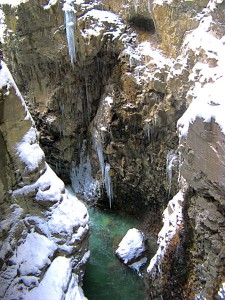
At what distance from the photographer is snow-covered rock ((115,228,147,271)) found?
33.7 feet

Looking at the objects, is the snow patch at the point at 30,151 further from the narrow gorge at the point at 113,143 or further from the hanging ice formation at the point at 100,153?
the hanging ice formation at the point at 100,153

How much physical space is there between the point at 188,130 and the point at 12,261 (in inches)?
186

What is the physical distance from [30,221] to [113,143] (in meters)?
5.78

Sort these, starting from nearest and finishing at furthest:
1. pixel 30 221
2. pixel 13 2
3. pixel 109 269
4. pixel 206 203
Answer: pixel 206 203, pixel 30 221, pixel 109 269, pixel 13 2

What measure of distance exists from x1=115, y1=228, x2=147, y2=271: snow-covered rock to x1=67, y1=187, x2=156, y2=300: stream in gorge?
0.79 feet

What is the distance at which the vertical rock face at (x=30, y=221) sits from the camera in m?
6.36

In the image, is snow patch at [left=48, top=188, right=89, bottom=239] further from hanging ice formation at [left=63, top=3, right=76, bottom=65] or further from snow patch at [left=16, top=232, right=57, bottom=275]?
hanging ice formation at [left=63, top=3, right=76, bottom=65]

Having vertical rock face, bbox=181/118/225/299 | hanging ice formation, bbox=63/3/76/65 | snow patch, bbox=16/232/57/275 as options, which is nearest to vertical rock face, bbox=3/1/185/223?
hanging ice formation, bbox=63/3/76/65

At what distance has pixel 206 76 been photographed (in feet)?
24.3

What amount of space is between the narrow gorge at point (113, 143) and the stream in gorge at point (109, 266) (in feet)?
0.22

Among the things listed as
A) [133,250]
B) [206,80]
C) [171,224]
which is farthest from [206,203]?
[133,250]

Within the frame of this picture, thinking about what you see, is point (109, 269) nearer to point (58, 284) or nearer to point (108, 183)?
point (108, 183)

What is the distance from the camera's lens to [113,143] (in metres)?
Result: 12.2

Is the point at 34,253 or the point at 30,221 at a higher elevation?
the point at 30,221
